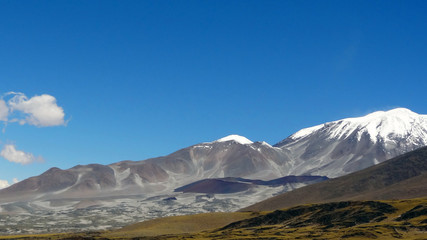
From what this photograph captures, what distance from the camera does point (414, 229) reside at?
15138cm

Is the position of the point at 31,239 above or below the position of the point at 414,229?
above

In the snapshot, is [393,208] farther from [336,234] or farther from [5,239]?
[5,239]

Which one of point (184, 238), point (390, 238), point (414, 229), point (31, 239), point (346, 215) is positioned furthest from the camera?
point (346, 215)

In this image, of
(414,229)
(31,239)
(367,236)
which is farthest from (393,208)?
(31,239)

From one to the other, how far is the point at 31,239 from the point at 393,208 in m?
124

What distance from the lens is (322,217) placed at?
199375 mm

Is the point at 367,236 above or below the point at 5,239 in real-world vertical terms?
below

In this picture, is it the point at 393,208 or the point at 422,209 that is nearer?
the point at 422,209

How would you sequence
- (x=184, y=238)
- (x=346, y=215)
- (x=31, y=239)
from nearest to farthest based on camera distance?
(x=184, y=238) < (x=31, y=239) < (x=346, y=215)

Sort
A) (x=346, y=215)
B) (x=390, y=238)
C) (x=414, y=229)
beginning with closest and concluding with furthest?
(x=390, y=238) < (x=414, y=229) < (x=346, y=215)

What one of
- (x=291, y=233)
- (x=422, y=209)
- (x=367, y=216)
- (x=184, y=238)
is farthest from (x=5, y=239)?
(x=422, y=209)

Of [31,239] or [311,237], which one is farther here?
[31,239]

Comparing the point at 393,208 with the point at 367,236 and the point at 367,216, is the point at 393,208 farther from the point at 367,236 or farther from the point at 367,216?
the point at 367,236

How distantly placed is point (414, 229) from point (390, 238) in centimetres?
1515
